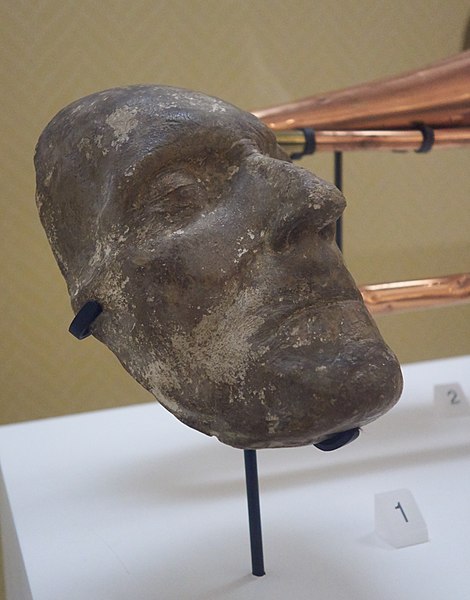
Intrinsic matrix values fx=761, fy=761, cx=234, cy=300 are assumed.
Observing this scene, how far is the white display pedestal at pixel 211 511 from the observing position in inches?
33.5

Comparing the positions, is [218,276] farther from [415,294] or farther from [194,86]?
[194,86]

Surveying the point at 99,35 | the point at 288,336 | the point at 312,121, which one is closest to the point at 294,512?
the point at 288,336

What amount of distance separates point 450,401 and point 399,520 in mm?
452

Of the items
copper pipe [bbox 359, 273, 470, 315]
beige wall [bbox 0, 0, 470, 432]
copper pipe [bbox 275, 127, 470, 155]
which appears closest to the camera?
copper pipe [bbox 275, 127, 470, 155]

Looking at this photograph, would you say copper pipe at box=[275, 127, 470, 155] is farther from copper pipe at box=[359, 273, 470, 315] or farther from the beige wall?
the beige wall

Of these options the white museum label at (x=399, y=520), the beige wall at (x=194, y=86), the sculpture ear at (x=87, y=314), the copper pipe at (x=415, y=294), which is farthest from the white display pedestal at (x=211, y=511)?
the beige wall at (x=194, y=86)

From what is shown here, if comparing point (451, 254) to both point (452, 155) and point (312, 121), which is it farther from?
point (312, 121)

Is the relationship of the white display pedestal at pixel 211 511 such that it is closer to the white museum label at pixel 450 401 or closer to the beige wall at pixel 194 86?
the white museum label at pixel 450 401

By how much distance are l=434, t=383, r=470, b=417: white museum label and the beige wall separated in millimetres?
721

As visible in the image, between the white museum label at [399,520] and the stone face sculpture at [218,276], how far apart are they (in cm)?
28

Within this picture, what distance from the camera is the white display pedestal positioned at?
85cm

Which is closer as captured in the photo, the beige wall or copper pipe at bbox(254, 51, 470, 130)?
copper pipe at bbox(254, 51, 470, 130)

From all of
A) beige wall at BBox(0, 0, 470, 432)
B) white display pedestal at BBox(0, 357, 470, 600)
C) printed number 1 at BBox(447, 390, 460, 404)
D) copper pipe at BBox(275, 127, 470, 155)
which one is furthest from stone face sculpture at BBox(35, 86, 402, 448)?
beige wall at BBox(0, 0, 470, 432)

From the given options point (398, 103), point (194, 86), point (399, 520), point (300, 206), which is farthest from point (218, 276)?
point (194, 86)
